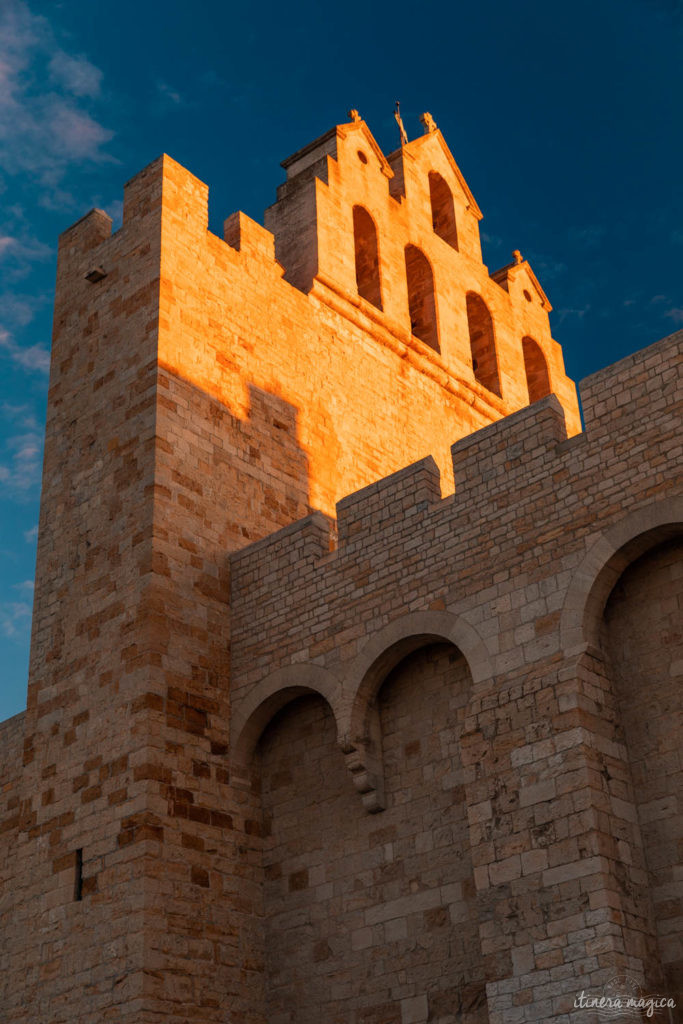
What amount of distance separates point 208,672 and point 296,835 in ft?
6.06

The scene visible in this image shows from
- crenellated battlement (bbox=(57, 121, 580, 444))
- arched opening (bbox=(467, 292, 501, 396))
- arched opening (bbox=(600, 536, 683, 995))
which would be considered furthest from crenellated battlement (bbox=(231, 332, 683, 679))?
arched opening (bbox=(467, 292, 501, 396))

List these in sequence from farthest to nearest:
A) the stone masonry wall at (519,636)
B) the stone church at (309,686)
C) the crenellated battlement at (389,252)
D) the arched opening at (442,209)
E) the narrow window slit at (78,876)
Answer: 1. the arched opening at (442,209)
2. the crenellated battlement at (389,252)
3. the narrow window slit at (78,876)
4. the stone church at (309,686)
5. the stone masonry wall at (519,636)

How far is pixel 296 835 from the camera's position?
12125 mm

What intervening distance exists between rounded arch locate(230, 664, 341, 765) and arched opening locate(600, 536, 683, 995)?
3103 mm

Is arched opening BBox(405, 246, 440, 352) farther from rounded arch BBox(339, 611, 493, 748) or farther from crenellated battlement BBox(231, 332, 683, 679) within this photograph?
rounded arch BBox(339, 611, 493, 748)

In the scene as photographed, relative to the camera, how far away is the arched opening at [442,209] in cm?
2042

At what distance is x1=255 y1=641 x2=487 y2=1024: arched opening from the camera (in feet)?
34.6

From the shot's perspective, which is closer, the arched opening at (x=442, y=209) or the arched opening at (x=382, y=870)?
the arched opening at (x=382, y=870)

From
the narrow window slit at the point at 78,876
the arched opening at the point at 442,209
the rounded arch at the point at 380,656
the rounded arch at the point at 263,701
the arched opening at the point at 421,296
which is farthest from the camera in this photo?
the arched opening at the point at 442,209

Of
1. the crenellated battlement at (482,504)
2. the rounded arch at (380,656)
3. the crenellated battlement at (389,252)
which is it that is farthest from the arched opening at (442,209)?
the rounded arch at (380,656)

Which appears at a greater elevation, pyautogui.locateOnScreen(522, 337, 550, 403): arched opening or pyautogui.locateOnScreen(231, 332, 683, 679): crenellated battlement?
pyautogui.locateOnScreen(522, 337, 550, 403): arched opening

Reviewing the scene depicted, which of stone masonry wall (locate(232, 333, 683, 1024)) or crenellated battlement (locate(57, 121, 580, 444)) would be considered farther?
crenellated battlement (locate(57, 121, 580, 444))

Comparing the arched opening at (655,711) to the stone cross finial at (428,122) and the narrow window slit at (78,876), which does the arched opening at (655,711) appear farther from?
the stone cross finial at (428,122)

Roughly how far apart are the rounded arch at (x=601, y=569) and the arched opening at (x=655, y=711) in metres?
0.18
